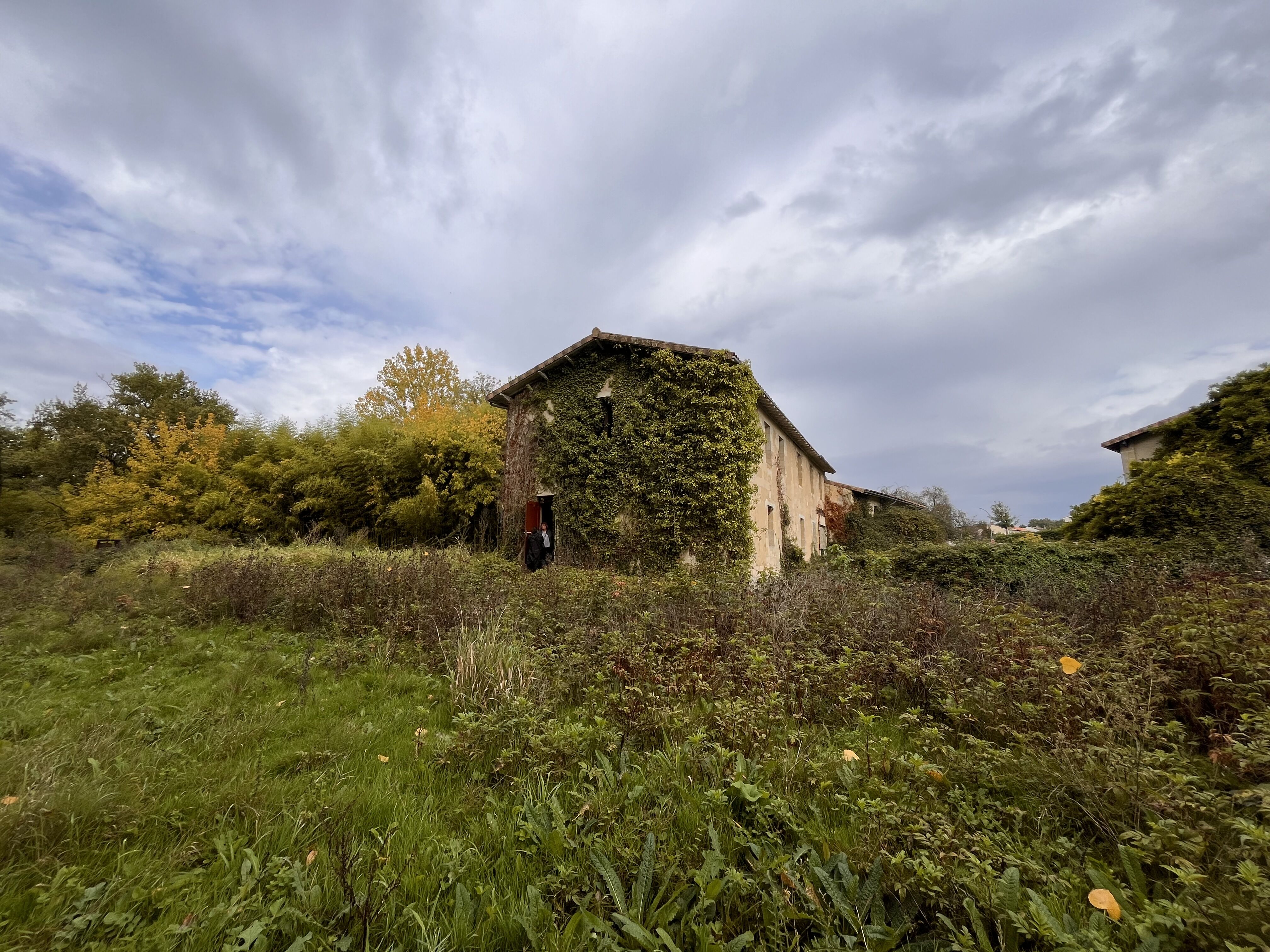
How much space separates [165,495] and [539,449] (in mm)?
14490

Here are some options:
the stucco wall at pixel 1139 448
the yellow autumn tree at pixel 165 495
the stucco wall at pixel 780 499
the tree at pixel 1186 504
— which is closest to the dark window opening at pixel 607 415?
the stucco wall at pixel 780 499

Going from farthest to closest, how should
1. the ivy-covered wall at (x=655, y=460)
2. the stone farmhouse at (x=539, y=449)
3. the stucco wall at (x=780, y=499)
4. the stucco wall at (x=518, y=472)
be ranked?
the stucco wall at (x=780, y=499) → the stucco wall at (x=518, y=472) → the stone farmhouse at (x=539, y=449) → the ivy-covered wall at (x=655, y=460)

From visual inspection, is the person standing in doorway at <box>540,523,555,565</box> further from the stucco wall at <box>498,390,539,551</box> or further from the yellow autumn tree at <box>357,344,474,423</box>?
the yellow autumn tree at <box>357,344,474,423</box>

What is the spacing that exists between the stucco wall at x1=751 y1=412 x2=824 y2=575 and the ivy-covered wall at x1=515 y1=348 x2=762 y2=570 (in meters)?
1.27

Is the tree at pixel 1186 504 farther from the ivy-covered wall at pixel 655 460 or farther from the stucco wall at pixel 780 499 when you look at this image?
the ivy-covered wall at pixel 655 460

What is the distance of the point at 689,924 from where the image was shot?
1763mm

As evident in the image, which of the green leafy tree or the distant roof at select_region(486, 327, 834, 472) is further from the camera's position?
the distant roof at select_region(486, 327, 834, 472)

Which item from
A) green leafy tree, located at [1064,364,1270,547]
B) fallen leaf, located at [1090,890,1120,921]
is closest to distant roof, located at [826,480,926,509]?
green leafy tree, located at [1064,364,1270,547]

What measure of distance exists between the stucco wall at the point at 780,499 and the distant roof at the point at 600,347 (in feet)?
1.77

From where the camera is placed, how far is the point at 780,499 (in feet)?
53.0

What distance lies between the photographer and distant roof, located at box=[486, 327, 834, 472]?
476 inches

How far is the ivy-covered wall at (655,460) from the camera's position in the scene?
454 inches

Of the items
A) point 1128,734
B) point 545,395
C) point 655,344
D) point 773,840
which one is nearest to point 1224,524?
point 1128,734

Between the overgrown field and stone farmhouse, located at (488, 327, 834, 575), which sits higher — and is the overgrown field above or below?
below
